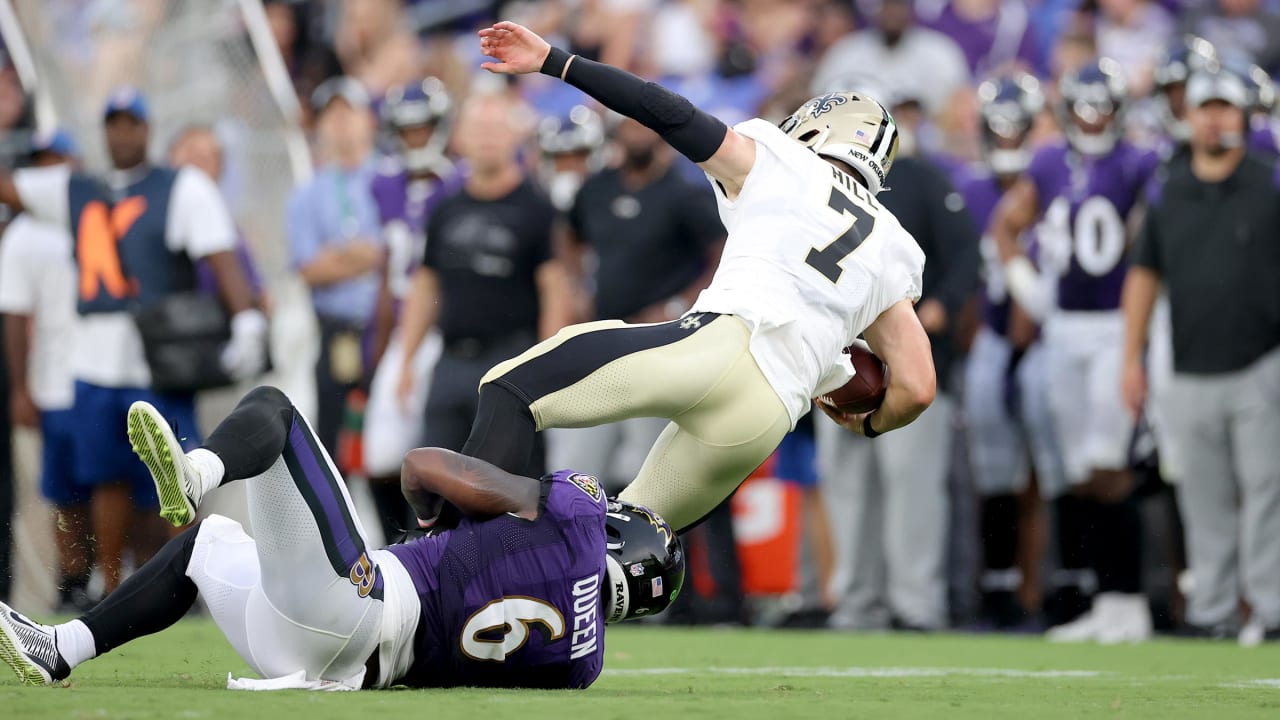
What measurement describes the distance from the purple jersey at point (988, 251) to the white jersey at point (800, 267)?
3.74m

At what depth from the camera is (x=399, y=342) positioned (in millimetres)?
9586

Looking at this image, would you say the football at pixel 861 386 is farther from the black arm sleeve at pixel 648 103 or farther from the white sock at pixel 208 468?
the white sock at pixel 208 468

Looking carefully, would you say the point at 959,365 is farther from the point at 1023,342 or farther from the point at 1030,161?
the point at 1030,161

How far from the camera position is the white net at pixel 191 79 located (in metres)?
10.6

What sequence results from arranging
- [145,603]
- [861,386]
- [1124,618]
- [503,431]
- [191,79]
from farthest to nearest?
[191,79], [1124,618], [861,386], [503,431], [145,603]

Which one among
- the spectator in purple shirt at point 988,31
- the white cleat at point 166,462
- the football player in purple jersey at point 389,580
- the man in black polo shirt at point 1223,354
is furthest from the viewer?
the spectator in purple shirt at point 988,31

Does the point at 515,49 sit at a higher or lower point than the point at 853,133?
higher

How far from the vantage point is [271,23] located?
43.1 feet

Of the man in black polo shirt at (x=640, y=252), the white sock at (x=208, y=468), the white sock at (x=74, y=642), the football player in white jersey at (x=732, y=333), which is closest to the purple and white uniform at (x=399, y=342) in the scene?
the man in black polo shirt at (x=640, y=252)

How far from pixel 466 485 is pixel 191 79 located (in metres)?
7.04

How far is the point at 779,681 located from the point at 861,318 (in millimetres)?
1154

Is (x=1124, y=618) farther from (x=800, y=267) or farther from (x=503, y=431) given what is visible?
(x=503, y=431)

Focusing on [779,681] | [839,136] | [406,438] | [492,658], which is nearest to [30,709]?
[492,658]

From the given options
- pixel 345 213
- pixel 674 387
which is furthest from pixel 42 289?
pixel 674 387
